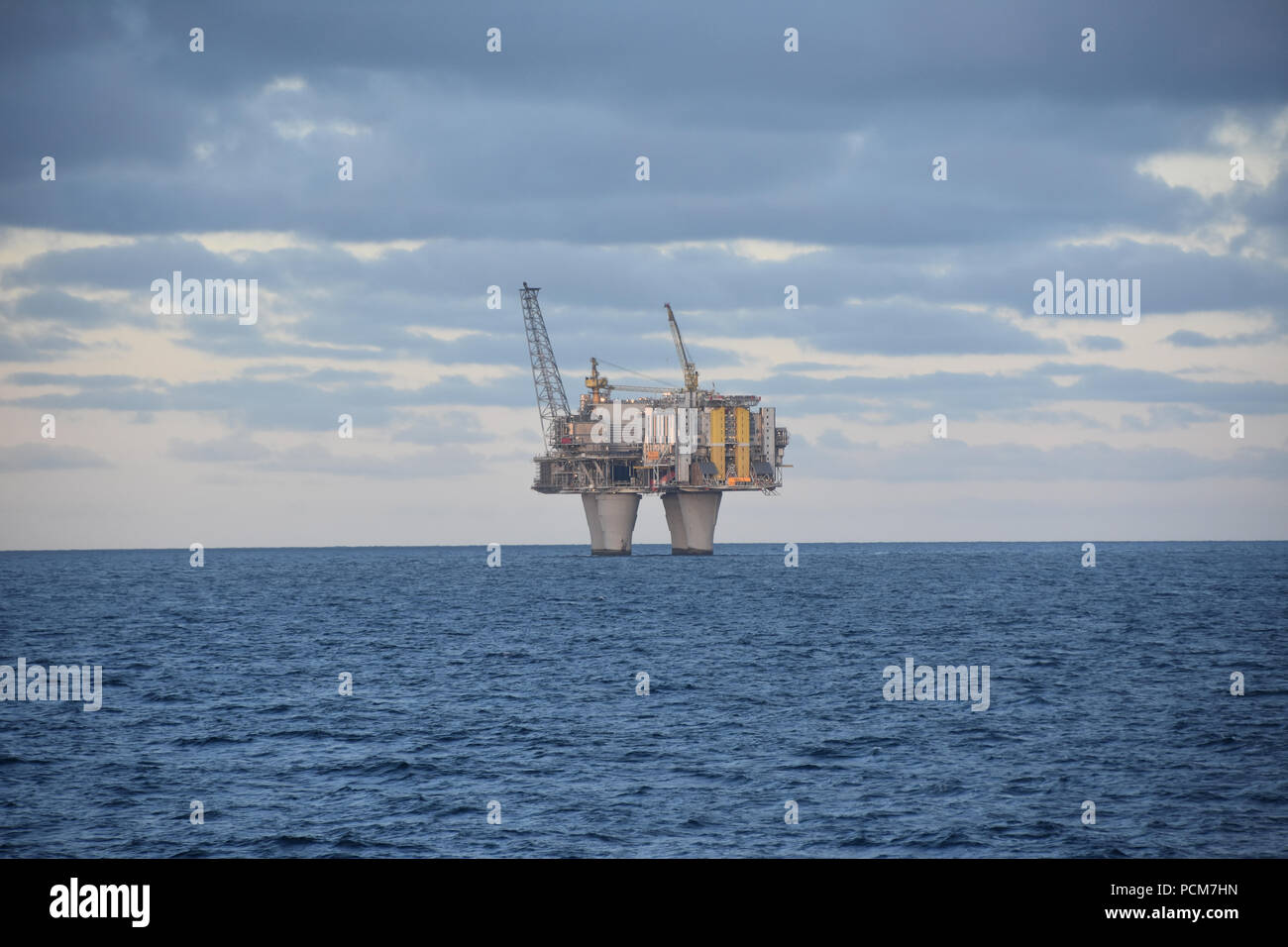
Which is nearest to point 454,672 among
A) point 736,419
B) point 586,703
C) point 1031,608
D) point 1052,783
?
point 586,703

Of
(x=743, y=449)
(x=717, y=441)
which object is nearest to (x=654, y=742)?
(x=717, y=441)

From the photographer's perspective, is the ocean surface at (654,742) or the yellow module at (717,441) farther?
the yellow module at (717,441)

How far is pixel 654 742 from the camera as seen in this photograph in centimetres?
4194

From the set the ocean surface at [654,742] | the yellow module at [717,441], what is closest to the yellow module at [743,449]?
the yellow module at [717,441]

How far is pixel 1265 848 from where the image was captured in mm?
28109

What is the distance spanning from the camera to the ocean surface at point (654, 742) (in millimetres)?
29875

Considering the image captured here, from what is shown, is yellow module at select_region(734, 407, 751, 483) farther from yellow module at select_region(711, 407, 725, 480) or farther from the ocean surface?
the ocean surface

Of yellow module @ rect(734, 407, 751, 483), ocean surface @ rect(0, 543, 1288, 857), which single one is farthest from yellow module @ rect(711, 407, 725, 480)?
ocean surface @ rect(0, 543, 1288, 857)

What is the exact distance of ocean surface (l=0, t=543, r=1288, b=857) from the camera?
2988cm

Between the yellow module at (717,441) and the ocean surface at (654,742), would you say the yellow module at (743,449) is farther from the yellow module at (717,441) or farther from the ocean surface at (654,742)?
the ocean surface at (654,742)
